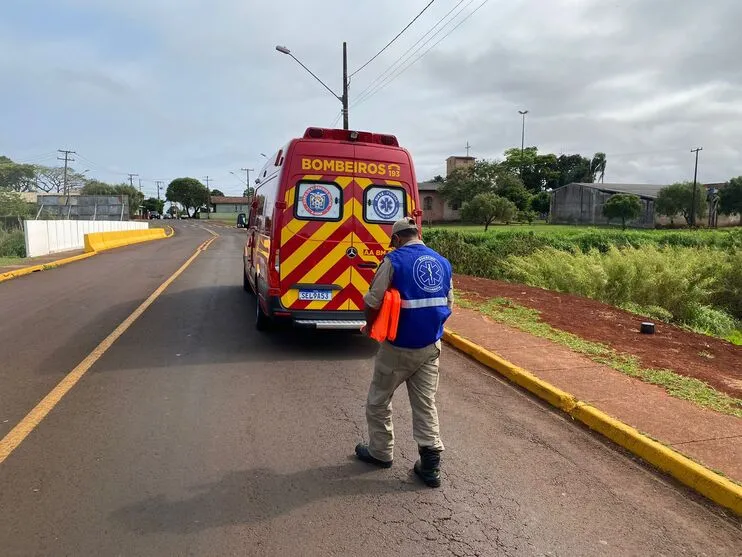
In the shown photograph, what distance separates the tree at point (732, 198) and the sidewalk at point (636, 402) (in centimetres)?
6845

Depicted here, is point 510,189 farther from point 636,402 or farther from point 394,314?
point 394,314

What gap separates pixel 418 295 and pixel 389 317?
0.25 meters

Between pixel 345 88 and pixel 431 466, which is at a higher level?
pixel 345 88

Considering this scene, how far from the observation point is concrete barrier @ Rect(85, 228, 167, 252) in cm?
2531

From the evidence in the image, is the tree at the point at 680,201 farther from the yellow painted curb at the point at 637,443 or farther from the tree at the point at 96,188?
the tree at the point at 96,188

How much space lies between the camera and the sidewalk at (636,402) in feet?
13.8

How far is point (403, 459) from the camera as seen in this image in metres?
4.12

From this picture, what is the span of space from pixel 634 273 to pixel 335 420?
10.6 m

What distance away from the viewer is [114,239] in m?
29.6

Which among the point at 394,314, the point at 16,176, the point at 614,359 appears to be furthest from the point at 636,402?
the point at 16,176

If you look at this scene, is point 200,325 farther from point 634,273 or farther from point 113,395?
point 634,273

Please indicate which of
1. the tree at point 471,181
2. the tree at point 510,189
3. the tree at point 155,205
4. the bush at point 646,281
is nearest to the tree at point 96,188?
the tree at point 155,205

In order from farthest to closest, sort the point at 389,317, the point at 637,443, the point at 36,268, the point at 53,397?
the point at 36,268 → the point at 53,397 → the point at 637,443 → the point at 389,317

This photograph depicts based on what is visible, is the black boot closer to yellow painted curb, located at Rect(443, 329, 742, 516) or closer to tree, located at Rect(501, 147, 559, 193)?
yellow painted curb, located at Rect(443, 329, 742, 516)
